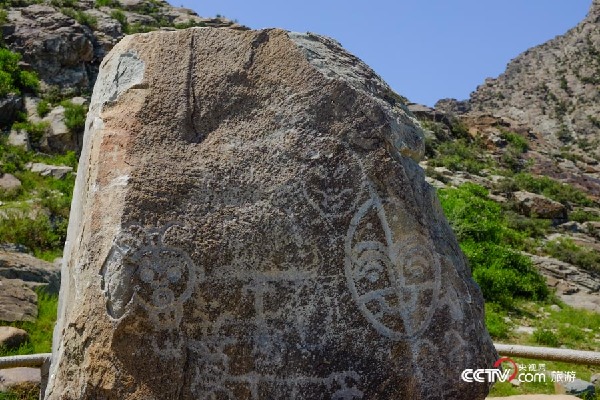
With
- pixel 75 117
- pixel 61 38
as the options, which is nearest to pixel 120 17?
pixel 61 38

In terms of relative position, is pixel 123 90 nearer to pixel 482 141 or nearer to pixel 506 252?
pixel 506 252

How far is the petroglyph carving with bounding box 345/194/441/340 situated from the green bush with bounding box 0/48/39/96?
41.2ft

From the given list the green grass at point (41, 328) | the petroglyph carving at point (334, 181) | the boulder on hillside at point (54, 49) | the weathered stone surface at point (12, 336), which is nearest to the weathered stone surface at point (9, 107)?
the boulder on hillside at point (54, 49)

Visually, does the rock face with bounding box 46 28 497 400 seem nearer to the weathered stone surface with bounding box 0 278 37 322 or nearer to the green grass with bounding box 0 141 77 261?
the weathered stone surface with bounding box 0 278 37 322

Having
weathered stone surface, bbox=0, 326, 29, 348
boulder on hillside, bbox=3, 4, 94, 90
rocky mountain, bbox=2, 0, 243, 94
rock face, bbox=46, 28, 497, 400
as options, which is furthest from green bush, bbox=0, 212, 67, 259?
boulder on hillside, bbox=3, 4, 94, 90

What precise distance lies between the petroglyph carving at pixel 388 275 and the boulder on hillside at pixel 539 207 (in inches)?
549

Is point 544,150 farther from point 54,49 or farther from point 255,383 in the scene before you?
point 255,383

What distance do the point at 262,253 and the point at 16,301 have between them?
3645 millimetres

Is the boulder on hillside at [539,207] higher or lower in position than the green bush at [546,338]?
higher

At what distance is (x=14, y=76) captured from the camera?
1369 cm

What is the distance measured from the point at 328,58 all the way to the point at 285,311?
111 centimetres

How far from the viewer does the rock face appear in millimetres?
2316

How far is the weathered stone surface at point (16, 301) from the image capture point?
4.99 metres

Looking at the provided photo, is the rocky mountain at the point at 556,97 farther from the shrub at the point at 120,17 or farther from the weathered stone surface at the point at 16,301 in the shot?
the weathered stone surface at the point at 16,301
